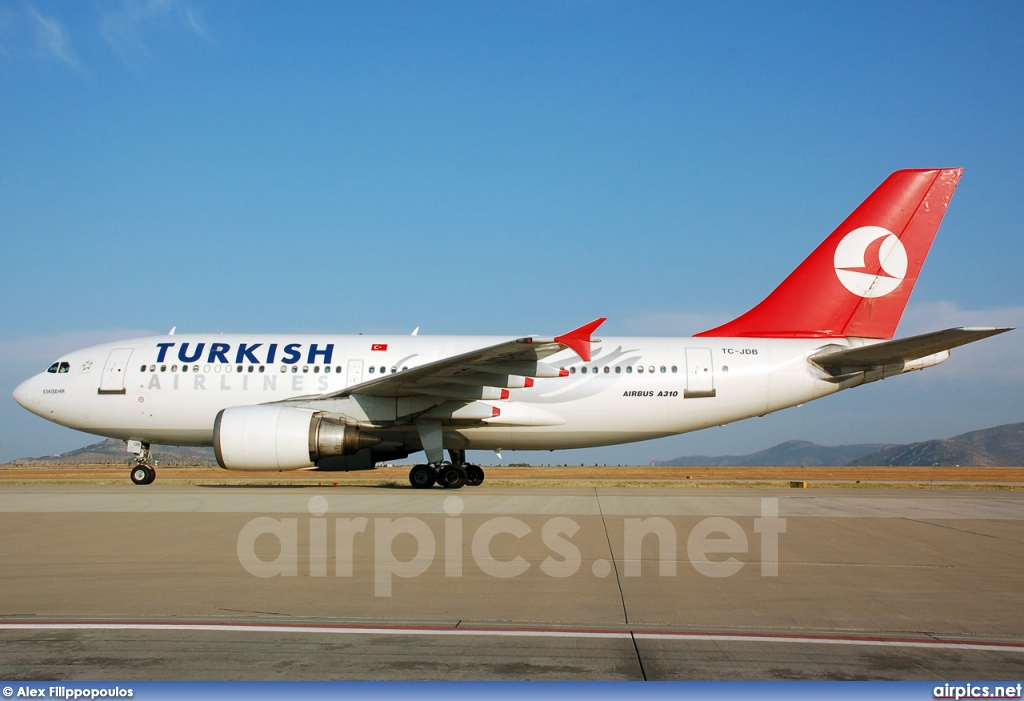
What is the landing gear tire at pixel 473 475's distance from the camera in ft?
65.8

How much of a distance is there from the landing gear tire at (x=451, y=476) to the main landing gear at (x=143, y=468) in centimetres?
692

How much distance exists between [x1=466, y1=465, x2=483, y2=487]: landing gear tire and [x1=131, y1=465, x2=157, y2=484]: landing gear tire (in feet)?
24.3

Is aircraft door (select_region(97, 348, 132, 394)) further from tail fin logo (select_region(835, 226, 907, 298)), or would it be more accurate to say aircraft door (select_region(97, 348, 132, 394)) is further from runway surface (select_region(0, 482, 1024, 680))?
tail fin logo (select_region(835, 226, 907, 298))

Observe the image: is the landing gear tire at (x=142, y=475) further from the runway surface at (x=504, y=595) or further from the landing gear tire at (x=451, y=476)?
the runway surface at (x=504, y=595)

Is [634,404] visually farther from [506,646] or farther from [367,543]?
[506,646]

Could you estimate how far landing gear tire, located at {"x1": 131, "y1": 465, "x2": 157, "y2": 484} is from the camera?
19625mm

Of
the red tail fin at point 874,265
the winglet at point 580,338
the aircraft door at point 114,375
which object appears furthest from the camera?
the red tail fin at point 874,265

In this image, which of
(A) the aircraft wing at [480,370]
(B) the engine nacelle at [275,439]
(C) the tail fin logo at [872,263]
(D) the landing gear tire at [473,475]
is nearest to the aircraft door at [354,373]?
(A) the aircraft wing at [480,370]

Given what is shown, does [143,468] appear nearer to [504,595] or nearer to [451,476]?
[451,476]

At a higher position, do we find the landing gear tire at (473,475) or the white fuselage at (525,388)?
the white fuselage at (525,388)

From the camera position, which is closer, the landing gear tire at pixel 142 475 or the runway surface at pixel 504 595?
the runway surface at pixel 504 595

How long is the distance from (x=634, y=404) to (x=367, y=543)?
38.3ft

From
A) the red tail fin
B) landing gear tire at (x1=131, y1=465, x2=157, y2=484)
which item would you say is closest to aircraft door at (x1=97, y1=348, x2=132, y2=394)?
landing gear tire at (x1=131, y1=465, x2=157, y2=484)

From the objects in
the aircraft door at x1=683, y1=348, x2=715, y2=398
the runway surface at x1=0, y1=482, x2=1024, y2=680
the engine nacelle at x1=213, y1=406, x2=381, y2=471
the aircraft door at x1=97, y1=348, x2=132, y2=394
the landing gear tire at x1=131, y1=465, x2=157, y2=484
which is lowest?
the runway surface at x1=0, y1=482, x2=1024, y2=680
